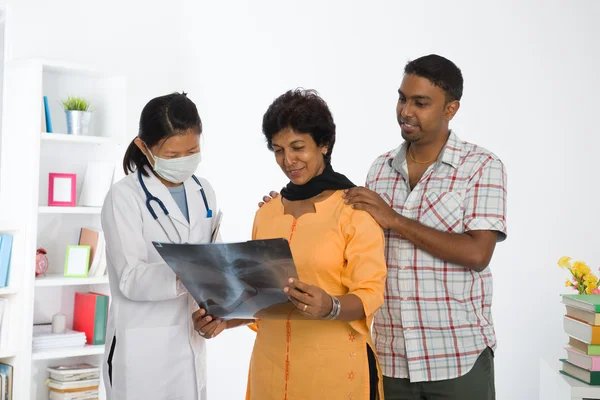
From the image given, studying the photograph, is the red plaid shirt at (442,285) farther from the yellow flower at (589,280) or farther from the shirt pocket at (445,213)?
the yellow flower at (589,280)

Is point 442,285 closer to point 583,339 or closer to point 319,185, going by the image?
point 319,185

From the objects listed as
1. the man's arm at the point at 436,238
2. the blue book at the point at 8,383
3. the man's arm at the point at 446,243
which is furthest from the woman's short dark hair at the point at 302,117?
the blue book at the point at 8,383

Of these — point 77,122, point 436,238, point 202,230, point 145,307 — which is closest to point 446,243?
point 436,238

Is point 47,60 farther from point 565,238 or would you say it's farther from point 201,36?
point 565,238

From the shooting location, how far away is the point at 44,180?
3.76 meters

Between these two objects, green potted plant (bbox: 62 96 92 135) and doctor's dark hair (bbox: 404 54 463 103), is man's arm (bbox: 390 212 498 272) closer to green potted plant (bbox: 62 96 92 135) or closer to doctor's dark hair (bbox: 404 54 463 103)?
doctor's dark hair (bbox: 404 54 463 103)

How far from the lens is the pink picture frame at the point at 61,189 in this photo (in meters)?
3.69

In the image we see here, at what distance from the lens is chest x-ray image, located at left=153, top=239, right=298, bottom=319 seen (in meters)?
1.53

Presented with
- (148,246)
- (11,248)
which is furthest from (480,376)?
(11,248)

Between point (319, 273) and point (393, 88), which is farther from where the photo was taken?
point (393, 88)

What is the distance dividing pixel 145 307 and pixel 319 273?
1.63 feet

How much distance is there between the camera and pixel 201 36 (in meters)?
4.25

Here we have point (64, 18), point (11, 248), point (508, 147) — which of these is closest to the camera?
point (11, 248)

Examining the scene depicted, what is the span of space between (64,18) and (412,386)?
2901mm
